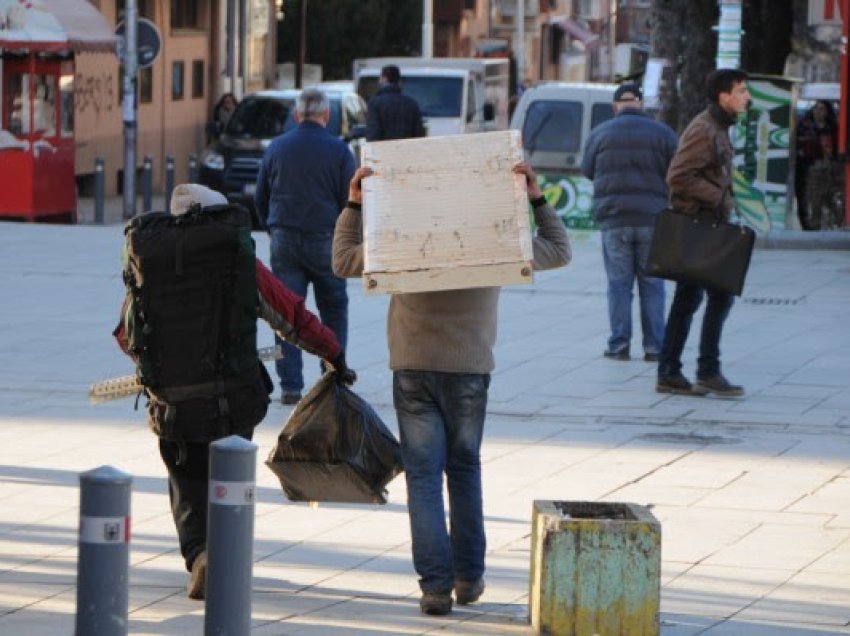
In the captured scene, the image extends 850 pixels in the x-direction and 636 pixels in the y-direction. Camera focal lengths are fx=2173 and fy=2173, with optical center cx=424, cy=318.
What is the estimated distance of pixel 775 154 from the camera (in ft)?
76.2

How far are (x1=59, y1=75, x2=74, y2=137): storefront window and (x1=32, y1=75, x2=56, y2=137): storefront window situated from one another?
0.54 ft

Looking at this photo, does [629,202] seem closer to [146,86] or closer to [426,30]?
[146,86]

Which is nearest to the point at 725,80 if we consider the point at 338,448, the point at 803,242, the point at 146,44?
the point at 338,448

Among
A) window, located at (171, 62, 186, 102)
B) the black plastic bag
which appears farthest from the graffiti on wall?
the black plastic bag

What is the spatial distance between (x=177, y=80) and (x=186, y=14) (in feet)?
7.28

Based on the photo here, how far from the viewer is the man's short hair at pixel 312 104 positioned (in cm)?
1169

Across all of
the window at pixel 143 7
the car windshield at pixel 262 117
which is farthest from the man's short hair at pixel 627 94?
the window at pixel 143 7

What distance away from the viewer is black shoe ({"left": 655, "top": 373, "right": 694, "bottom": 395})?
41.4ft

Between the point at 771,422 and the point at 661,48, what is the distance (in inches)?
545

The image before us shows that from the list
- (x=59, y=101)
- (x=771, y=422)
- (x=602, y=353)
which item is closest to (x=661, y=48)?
(x=59, y=101)

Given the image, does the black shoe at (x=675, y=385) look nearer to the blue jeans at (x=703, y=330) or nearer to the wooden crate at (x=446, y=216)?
the blue jeans at (x=703, y=330)

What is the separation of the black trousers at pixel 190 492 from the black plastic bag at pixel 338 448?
0.26 metres

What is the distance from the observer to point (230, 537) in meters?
5.82

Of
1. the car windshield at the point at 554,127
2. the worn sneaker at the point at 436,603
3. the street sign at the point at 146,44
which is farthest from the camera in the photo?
the street sign at the point at 146,44
